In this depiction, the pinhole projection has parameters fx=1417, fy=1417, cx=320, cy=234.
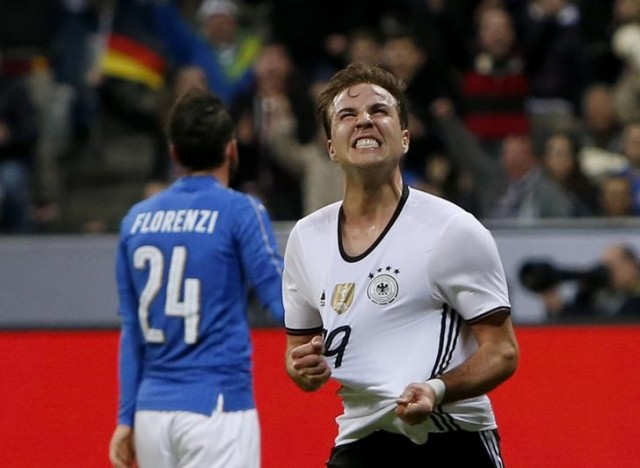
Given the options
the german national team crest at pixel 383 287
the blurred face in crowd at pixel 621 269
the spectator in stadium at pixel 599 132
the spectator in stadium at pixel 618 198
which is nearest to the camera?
the german national team crest at pixel 383 287

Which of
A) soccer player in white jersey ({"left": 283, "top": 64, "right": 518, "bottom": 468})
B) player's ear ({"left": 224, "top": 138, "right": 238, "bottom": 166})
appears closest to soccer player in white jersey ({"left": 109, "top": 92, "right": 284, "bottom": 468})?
player's ear ({"left": 224, "top": 138, "right": 238, "bottom": 166})

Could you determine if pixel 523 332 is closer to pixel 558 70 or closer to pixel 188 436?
pixel 188 436

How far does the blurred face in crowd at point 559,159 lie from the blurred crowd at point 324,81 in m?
0.01

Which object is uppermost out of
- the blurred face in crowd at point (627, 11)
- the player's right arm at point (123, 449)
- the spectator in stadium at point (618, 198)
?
the blurred face in crowd at point (627, 11)

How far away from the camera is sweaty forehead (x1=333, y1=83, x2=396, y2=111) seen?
385cm

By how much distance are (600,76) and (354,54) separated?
5.71 ft

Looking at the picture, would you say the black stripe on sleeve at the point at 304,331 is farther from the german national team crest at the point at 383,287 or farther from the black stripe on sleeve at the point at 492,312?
the black stripe on sleeve at the point at 492,312

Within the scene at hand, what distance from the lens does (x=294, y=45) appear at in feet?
33.6

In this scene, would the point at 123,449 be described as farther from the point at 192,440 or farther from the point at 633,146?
the point at 633,146

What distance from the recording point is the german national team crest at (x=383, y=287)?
11.9 feet

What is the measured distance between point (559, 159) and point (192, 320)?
15.3ft

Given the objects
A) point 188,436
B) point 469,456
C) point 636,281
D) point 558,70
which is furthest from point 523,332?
point 558,70

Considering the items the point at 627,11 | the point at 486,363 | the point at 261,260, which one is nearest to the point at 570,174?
the point at 627,11

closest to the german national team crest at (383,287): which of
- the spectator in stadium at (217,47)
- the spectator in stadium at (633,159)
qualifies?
the spectator in stadium at (633,159)
